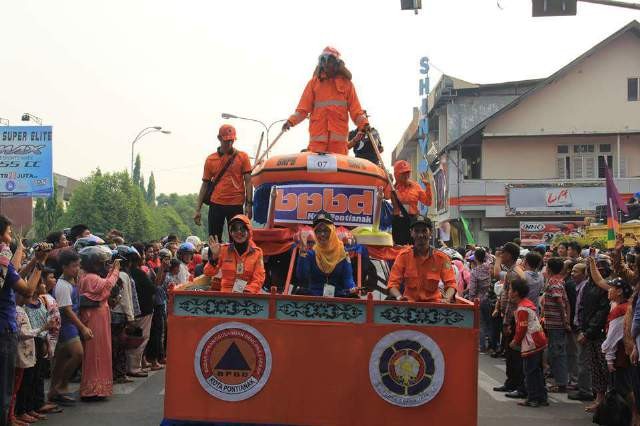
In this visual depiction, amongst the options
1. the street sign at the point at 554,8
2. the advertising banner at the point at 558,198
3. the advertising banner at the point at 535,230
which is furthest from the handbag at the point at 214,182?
the advertising banner at the point at 558,198

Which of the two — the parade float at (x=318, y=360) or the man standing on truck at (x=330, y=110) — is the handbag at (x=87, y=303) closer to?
the man standing on truck at (x=330, y=110)

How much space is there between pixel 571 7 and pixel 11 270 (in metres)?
10.2

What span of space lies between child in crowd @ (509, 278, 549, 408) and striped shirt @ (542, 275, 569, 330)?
1062 mm

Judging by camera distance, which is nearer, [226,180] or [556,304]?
[226,180]

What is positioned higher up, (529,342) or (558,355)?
(529,342)

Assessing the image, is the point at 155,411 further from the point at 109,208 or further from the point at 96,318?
the point at 109,208

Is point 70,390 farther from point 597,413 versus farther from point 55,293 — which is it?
point 597,413

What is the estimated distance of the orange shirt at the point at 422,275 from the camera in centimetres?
774

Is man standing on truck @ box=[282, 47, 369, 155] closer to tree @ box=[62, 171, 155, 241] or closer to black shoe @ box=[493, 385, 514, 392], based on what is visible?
black shoe @ box=[493, 385, 514, 392]

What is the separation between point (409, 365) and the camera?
6.82 m

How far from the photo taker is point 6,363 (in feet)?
25.1

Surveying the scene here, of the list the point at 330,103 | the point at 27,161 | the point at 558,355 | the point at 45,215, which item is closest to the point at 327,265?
the point at 330,103

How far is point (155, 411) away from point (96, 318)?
5.05 feet

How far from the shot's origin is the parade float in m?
6.82
